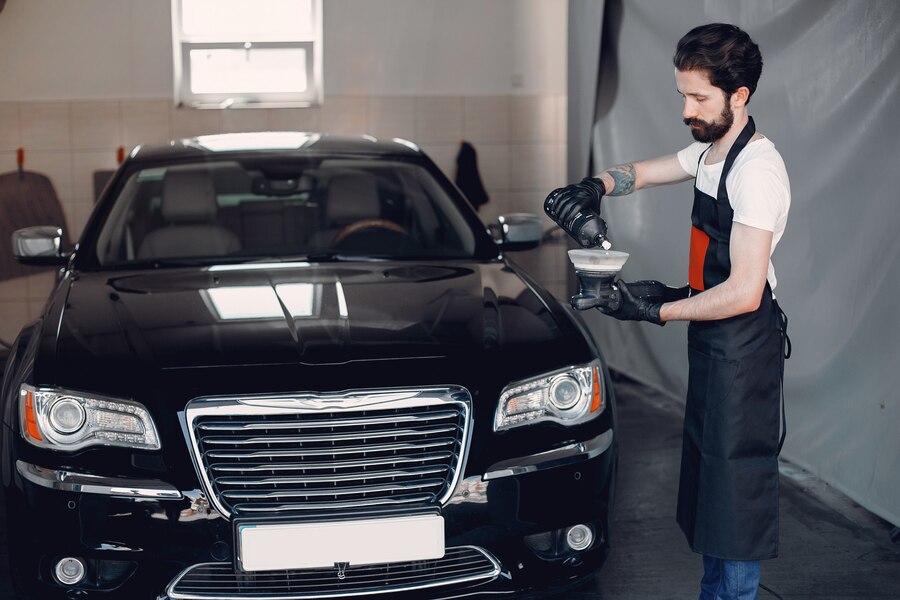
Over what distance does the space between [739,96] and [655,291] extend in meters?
0.51

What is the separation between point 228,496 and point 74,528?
34 cm

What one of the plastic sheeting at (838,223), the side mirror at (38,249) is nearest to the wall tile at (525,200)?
the plastic sheeting at (838,223)

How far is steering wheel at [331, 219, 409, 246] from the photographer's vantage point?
12.1 feet

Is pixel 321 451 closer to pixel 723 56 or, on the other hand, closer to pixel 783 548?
pixel 723 56

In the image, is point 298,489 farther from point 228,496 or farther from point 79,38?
point 79,38

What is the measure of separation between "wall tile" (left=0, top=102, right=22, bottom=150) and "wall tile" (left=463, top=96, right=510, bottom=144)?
2.71m

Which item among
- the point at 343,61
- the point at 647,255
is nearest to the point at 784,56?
the point at 647,255

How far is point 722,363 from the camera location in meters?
2.36

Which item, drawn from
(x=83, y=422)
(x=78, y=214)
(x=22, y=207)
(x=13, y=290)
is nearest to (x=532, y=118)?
(x=78, y=214)

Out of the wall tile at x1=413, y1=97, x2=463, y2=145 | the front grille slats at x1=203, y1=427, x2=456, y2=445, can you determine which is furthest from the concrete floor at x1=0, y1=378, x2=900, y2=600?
the wall tile at x1=413, y1=97, x2=463, y2=145

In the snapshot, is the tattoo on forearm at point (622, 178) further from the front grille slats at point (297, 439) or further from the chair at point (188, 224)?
the chair at point (188, 224)

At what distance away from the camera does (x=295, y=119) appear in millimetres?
6781

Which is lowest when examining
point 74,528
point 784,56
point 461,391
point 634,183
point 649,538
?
point 649,538

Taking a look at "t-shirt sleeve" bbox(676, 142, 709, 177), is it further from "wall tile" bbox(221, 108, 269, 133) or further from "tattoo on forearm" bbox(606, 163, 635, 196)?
"wall tile" bbox(221, 108, 269, 133)
